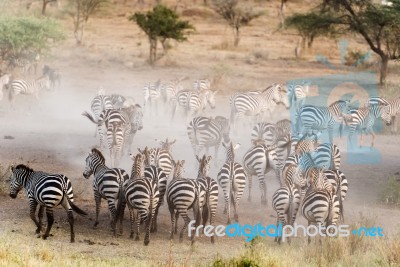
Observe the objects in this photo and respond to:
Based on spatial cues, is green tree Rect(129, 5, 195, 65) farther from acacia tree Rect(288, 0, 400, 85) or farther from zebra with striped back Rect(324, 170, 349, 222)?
zebra with striped back Rect(324, 170, 349, 222)

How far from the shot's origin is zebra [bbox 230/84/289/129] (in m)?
19.7

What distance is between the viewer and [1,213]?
12281 millimetres

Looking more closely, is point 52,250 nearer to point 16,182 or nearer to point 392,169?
point 16,182

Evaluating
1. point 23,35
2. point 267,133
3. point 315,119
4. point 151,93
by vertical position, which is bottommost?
point 151,93

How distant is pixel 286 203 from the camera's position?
10945 mm

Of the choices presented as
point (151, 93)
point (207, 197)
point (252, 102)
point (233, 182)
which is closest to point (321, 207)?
point (207, 197)

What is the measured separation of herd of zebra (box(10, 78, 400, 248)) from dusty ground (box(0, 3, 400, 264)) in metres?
0.40

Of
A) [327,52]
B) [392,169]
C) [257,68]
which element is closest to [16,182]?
[392,169]

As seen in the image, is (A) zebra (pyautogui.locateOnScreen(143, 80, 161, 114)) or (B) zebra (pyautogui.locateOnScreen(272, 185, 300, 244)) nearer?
(B) zebra (pyautogui.locateOnScreen(272, 185, 300, 244))

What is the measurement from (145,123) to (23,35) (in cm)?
815

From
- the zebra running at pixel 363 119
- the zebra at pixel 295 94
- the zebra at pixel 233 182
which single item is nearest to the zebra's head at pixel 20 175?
the zebra at pixel 233 182

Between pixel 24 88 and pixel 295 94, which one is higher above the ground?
pixel 295 94

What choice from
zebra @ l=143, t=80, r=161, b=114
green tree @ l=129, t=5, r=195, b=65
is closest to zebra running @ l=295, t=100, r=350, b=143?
zebra @ l=143, t=80, r=161, b=114

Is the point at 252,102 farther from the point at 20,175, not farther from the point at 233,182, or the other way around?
the point at 20,175
